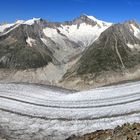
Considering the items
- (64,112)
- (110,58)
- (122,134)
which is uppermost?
(110,58)

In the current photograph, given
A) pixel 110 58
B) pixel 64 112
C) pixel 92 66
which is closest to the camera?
pixel 64 112

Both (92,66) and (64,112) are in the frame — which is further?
(92,66)

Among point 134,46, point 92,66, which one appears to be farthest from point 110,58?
point 134,46

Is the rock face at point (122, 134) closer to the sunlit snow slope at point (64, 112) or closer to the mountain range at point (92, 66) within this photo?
the sunlit snow slope at point (64, 112)

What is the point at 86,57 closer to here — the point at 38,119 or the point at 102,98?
the point at 102,98

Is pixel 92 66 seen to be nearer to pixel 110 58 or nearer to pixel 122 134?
pixel 110 58

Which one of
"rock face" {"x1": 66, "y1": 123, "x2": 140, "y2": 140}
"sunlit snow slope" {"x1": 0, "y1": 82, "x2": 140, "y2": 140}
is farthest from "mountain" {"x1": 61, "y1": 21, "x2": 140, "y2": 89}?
"rock face" {"x1": 66, "y1": 123, "x2": 140, "y2": 140}

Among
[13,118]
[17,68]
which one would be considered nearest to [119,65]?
[17,68]

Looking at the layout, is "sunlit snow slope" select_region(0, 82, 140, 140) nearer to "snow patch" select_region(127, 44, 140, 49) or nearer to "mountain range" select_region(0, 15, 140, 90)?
A: "mountain range" select_region(0, 15, 140, 90)
